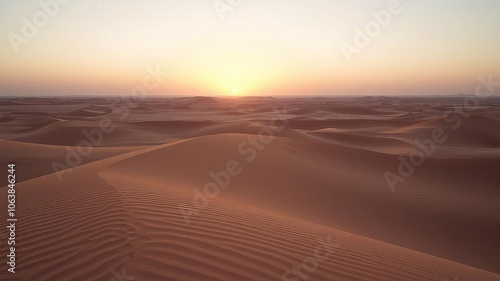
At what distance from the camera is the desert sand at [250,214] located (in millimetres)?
3336

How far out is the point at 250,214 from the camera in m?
5.41

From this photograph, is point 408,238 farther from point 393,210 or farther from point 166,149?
point 166,149

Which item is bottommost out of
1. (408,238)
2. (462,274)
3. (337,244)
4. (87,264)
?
(408,238)

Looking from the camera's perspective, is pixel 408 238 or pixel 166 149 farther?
pixel 166 149

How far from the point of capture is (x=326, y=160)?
1264 cm

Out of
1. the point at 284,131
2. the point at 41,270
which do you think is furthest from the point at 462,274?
the point at 284,131

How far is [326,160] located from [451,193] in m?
4.32

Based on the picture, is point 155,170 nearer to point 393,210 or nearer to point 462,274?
point 393,210

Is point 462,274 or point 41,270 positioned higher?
point 41,270

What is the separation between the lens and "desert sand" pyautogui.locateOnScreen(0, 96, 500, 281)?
3336 mm

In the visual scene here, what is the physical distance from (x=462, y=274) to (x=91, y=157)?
42.4 ft

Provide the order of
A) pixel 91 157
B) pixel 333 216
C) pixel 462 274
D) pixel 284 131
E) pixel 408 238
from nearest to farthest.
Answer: pixel 462 274, pixel 408 238, pixel 333 216, pixel 91 157, pixel 284 131

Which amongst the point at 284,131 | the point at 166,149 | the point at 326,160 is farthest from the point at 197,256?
the point at 284,131

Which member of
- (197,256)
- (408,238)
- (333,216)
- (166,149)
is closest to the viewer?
(197,256)
